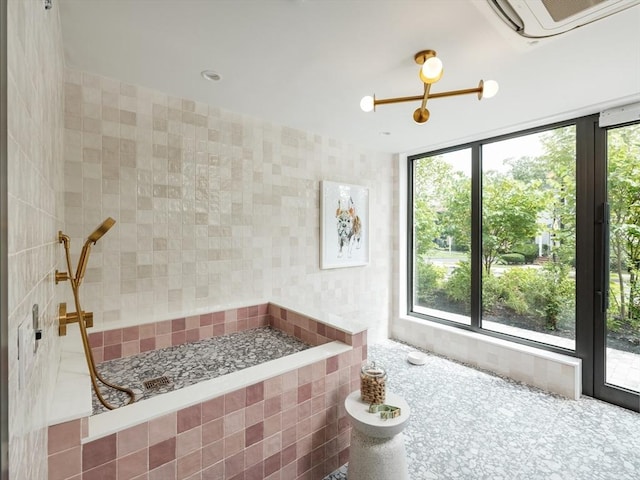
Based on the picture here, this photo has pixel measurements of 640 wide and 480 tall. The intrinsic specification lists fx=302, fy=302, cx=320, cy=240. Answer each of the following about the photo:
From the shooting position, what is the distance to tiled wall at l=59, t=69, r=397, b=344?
203cm

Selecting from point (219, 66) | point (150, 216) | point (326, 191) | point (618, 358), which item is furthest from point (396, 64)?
point (618, 358)

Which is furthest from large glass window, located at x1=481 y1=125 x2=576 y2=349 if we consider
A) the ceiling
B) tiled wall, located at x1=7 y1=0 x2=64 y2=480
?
tiled wall, located at x1=7 y1=0 x2=64 y2=480

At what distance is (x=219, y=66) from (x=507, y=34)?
1.62 m

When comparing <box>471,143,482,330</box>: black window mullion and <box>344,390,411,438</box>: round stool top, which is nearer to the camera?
<box>344,390,411,438</box>: round stool top

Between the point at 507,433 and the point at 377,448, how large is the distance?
1.23 metres

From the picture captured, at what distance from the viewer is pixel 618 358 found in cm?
247

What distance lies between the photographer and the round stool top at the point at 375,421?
1473 millimetres

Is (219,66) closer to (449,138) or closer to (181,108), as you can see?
(181,108)

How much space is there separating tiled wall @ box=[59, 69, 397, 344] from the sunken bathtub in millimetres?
357

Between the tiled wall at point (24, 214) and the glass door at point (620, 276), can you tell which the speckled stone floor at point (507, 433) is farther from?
the tiled wall at point (24, 214)

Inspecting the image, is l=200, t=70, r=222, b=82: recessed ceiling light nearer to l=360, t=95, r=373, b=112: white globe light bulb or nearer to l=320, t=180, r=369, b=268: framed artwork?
l=360, t=95, r=373, b=112: white globe light bulb

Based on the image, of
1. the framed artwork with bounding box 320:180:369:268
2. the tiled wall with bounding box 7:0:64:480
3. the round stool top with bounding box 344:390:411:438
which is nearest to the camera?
the tiled wall with bounding box 7:0:64:480

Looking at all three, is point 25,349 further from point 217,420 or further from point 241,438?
point 241,438

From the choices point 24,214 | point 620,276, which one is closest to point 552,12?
point 24,214
